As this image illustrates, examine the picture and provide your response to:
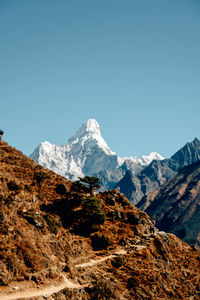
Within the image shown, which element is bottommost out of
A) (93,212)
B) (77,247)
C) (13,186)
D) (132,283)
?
(132,283)

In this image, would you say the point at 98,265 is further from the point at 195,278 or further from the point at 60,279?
the point at 195,278

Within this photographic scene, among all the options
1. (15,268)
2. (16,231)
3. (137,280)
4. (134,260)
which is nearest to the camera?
(15,268)

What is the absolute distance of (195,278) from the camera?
84062 mm

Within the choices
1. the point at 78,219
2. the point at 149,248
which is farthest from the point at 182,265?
the point at 78,219

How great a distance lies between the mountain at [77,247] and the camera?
61906 millimetres

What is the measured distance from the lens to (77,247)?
78.4 metres

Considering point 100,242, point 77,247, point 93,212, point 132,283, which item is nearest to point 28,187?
point 93,212

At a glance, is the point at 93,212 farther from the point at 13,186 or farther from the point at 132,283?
the point at 132,283

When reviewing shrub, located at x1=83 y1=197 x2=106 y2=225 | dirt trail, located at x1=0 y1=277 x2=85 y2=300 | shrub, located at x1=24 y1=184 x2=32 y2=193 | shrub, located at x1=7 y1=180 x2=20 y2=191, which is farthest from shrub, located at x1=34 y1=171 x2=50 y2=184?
dirt trail, located at x1=0 y1=277 x2=85 y2=300

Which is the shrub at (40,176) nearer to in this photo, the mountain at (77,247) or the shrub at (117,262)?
the mountain at (77,247)

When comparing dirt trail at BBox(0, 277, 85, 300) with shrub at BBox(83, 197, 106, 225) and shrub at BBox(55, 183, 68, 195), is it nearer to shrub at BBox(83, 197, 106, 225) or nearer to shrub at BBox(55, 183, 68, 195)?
shrub at BBox(83, 197, 106, 225)

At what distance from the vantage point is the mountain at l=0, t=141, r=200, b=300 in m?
61.9

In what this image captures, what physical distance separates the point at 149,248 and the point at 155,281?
11.8 meters

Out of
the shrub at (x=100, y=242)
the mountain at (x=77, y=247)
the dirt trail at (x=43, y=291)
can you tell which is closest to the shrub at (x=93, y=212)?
the mountain at (x=77, y=247)
